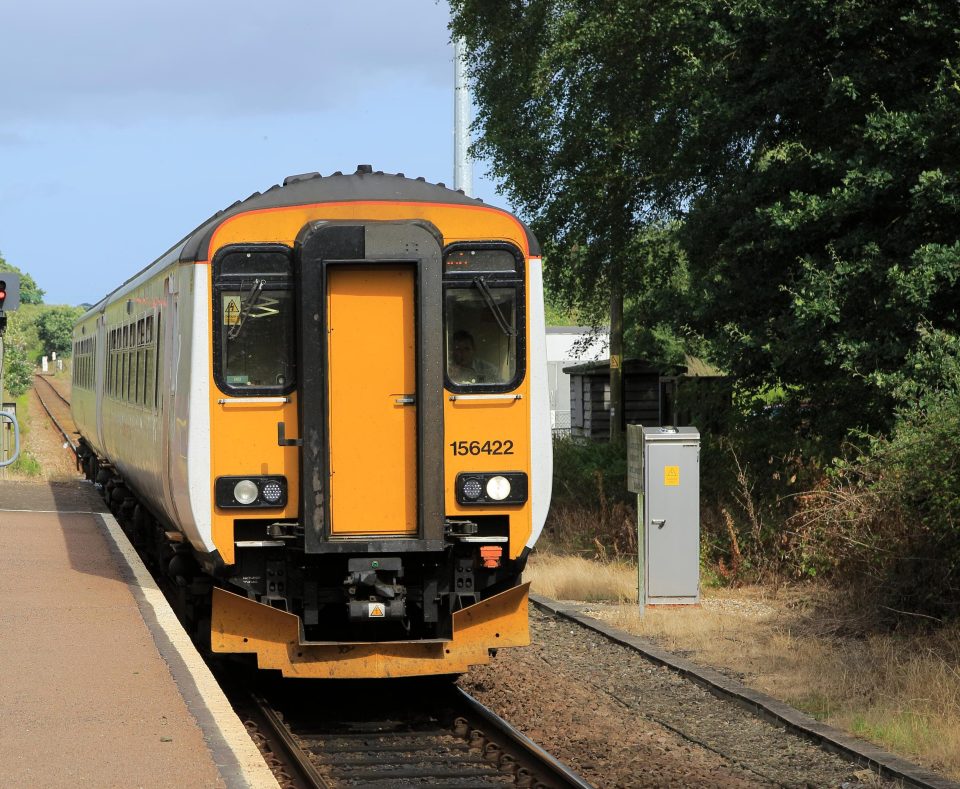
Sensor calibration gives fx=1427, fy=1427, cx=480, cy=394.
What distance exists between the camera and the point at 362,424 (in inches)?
361

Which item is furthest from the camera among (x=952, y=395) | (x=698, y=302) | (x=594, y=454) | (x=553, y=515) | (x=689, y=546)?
(x=594, y=454)

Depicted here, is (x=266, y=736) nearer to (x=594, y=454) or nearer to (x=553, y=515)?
(x=553, y=515)

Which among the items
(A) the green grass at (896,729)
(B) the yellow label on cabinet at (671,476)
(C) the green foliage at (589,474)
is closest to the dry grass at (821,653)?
(A) the green grass at (896,729)

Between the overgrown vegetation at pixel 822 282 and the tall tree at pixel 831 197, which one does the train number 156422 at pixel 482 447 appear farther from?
the tall tree at pixel 831 197

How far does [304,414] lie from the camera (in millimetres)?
9031

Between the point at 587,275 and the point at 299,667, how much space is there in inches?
642

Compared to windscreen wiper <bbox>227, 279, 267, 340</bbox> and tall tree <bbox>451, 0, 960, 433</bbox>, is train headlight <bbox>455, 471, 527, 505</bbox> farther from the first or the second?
tall tree <bbox>451, 0, 960, 433</bbox>

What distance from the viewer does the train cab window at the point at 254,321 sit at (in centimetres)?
922

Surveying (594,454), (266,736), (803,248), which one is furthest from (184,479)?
(594,454)

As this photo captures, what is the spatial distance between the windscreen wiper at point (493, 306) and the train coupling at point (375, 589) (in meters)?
1.68

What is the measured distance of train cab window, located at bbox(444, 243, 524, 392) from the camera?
9.38 m

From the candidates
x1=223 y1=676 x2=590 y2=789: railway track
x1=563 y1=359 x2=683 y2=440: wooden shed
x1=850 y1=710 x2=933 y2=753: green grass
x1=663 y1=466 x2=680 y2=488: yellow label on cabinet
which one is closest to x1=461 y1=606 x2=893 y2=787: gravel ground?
x1=223 y1=676 x2=590 y2=789: railway track

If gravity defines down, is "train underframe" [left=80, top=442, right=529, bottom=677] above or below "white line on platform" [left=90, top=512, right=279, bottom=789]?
above

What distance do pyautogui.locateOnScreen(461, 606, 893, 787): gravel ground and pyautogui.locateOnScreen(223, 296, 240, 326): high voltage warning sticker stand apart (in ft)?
10.4
